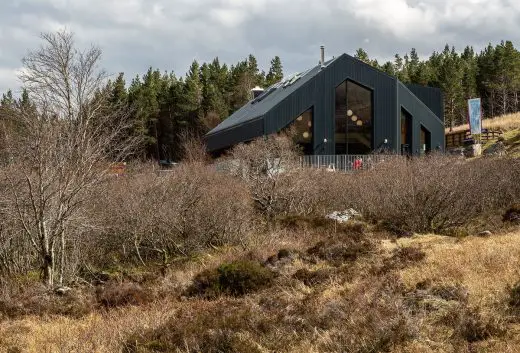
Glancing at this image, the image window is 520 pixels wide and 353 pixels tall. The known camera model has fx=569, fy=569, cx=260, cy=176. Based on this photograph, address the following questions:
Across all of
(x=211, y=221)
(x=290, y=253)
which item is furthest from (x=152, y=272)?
(x=290, y=253)

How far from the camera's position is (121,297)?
1224cm

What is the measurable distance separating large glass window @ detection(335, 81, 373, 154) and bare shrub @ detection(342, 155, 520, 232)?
11520 mm

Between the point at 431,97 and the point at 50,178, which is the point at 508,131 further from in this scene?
the point at 50,178

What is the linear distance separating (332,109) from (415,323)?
27180 millimetres

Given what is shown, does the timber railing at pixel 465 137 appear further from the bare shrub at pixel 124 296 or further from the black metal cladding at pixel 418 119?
the bare shrub at pixel 124 296

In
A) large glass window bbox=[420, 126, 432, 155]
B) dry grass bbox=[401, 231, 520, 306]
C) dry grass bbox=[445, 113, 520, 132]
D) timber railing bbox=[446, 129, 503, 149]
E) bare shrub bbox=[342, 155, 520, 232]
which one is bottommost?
dry grass bbox=[401, 231, 520, 306]

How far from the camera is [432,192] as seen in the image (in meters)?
17.6

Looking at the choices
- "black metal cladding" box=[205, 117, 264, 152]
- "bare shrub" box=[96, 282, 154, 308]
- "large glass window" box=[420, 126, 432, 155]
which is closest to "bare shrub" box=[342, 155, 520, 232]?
"bare shrub" box=[96, 282, 154, 308]

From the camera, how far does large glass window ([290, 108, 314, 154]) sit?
3312 centimetres

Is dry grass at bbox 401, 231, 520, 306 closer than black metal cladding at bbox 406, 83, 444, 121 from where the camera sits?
Yes

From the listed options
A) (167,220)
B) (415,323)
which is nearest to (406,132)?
(167,220)

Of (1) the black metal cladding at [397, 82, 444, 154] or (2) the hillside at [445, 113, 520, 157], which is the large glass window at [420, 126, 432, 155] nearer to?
(1) the black metal cladding at [397, 82, 444, 154]

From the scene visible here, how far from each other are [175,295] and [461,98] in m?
64.5

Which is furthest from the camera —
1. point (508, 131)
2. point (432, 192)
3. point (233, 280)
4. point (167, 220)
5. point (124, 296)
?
point (508, 131)
